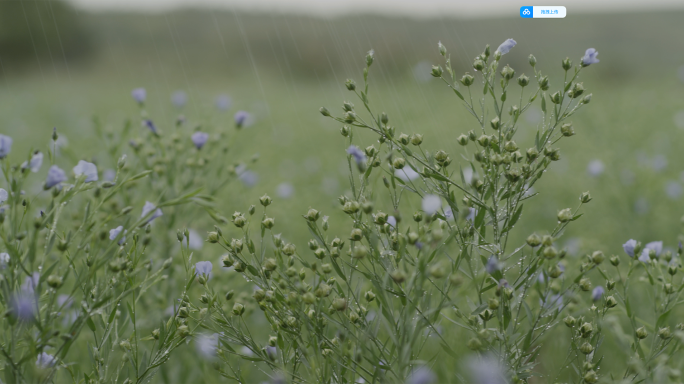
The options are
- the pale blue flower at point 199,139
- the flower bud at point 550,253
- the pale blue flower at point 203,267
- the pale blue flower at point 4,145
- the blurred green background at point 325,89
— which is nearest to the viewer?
the flower bud at point 550,253

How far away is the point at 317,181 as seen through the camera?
4.57 metres

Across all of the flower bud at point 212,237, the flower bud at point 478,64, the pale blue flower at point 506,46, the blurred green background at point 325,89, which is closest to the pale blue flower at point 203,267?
the flower bud at point 212,237

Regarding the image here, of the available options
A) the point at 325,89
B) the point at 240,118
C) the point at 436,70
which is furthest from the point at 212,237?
the point at 325,89

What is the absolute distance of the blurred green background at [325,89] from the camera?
10.6 ft

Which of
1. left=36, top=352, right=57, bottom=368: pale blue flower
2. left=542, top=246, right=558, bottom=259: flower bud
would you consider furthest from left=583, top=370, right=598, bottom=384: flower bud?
left=36, top=352, right=57, bottom=368: pale blue flower

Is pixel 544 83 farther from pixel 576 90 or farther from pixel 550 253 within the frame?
pixel 550 253

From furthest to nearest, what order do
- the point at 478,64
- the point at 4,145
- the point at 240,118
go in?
the point at 240,118
the point at 478,64
the point at 4,145

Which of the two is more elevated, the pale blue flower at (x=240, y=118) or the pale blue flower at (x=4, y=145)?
the pale blue flower at (x=240, y=118)

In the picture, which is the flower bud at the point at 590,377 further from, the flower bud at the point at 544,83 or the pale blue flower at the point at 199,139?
the pale blue flower at the point at 199,139

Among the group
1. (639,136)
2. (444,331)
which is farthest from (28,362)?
(639,136)

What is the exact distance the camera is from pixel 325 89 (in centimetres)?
1386

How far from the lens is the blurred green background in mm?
3217

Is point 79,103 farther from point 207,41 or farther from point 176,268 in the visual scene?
point 207,41

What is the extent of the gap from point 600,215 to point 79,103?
9.65m
